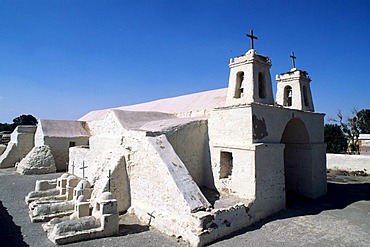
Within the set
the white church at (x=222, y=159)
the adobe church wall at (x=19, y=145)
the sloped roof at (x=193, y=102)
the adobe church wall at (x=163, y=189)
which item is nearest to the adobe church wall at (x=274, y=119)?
the white church at (x=222, y=159)

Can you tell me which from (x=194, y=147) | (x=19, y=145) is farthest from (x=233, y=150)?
(x=19, y=145)

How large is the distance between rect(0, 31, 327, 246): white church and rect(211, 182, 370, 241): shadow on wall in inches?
11.2

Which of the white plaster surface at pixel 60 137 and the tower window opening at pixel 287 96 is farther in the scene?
the white plaster surface at pixel 60 137

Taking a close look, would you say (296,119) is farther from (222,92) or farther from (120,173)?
(120,173)

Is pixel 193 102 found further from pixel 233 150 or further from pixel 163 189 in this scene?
pixel 163 189

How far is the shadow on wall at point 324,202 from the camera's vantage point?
895cm

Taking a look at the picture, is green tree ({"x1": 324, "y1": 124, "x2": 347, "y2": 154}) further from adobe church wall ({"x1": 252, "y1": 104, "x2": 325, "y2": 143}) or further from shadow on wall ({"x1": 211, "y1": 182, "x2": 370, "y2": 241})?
adobe church wall ({"x1": 252, "y1": 104, "x2": 325, "y2": 143})

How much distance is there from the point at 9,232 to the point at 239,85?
9923 mm

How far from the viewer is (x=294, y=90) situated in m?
12.9

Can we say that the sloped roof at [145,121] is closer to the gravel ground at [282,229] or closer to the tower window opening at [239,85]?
the tower window opening at [239,85]

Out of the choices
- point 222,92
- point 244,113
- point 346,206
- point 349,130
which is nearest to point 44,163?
point 222,92

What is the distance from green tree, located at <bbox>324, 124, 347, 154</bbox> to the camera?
99.6ft

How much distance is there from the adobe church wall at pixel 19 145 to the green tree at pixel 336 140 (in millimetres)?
32201

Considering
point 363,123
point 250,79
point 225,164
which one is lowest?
point 225,164
